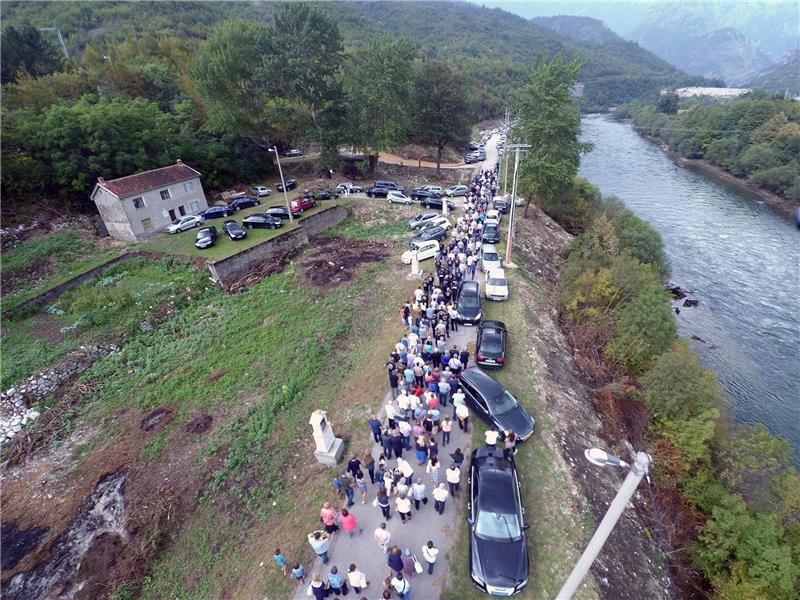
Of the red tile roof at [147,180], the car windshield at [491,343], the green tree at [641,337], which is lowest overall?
the green tree at [641,337]

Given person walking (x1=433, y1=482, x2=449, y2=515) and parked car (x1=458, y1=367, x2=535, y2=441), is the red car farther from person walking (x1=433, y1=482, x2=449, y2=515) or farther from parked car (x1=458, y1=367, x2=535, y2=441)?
person walking (x1=433, y1=482, x2=449, y2=515)

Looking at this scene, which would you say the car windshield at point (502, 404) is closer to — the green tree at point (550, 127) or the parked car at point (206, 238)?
the parked car at point (206, 238)

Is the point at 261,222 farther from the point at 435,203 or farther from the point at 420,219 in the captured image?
the point at 435,203

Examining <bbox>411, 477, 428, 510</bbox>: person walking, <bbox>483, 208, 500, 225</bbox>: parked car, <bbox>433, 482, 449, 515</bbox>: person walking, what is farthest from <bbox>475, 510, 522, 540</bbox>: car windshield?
<bbox>483, 208, 500, 225</bbox>: parked car

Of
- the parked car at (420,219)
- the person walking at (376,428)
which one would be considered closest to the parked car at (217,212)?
the parked car at (420,219)

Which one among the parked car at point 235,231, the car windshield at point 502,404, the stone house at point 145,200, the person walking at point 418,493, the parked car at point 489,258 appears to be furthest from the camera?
the stone house at point 145,200

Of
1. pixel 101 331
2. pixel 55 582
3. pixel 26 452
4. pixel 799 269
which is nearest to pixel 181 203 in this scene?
pixel 101 331
